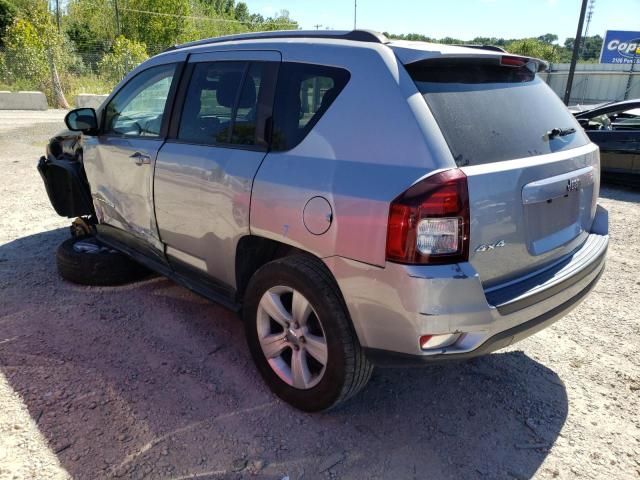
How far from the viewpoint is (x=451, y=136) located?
7.07 feet

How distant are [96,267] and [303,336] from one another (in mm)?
2387

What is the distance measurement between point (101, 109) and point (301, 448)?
328cm

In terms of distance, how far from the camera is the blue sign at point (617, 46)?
180ft

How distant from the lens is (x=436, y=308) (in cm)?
208

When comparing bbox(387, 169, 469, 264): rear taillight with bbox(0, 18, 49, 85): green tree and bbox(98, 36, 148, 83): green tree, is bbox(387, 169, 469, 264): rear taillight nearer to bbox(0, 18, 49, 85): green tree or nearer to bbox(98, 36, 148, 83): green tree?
bbox(0, 18, 49, 85): green tree

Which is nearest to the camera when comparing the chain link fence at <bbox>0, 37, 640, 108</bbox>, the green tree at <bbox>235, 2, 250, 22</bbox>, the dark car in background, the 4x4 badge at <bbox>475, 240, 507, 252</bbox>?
the 4x4 badge at <bbox>475, 240, 507, 252</bbox>

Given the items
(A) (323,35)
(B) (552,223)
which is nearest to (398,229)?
(B) (552,223)

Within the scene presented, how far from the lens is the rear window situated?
7.23ft

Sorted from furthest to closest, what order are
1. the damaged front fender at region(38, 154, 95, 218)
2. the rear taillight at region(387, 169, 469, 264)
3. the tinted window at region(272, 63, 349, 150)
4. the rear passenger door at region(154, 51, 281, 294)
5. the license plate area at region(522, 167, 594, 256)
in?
the damaged front fender at region(38, 154, 95, 218) < the rear passenger door at region(154, 51, 281, 294) < the tinted window at region(272, 63, 349, 150) < the license plate area at region(522, 167, 594, 256) < the rear taillight at region(387, 169, 469, 264)

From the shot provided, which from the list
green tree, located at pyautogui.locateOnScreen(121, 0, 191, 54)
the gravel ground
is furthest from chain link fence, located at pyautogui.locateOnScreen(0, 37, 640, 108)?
the gravel ground

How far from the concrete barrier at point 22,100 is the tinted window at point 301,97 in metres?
20.8

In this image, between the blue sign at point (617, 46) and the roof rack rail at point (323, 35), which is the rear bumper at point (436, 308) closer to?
the roof rack rail at point (323, 35)

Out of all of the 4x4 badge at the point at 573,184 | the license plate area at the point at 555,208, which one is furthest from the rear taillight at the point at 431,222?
the 4x4 badge at the point at 573,184

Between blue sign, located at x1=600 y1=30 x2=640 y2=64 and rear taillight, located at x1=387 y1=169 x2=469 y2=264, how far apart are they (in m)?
65.4
